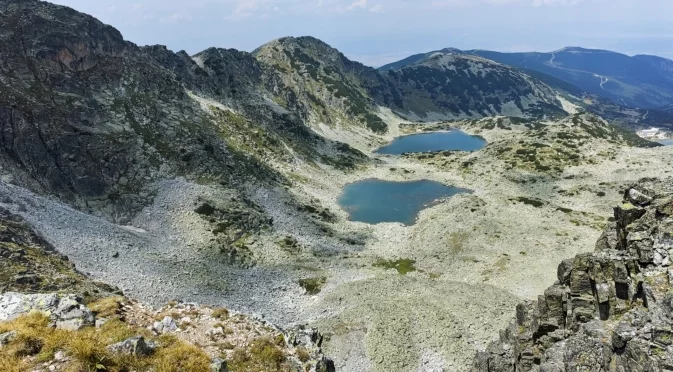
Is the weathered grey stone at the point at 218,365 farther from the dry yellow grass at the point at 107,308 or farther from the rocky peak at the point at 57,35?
the rocky peak at the point at 57,35

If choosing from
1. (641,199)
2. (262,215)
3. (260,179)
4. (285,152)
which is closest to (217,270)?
(262,215)

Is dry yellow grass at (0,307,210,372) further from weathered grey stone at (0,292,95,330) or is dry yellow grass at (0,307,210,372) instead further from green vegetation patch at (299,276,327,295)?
green vegetation patch at (299,276,327,295)

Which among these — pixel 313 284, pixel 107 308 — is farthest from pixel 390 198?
pixel 107 308

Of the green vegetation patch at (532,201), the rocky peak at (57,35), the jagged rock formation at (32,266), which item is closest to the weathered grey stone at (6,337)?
the jagged rock formation at (32,266)

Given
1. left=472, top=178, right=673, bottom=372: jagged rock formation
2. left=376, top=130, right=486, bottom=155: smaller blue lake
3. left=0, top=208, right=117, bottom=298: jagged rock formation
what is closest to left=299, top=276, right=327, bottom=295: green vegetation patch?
left=0, top=208, right=117, bottom=298: jagged rock formation

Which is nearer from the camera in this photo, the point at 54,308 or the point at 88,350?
the point at 88,350

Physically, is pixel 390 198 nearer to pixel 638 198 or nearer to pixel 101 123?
pixel 101 123
